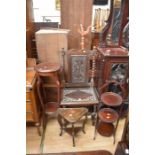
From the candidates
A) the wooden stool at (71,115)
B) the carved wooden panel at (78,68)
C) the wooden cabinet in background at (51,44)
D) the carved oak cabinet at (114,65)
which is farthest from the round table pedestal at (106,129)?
the wooden cabinet in background at (51,44)

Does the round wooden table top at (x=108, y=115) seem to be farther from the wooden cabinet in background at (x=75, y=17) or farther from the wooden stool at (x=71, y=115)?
the wooden cabinet in background at (x=75, y=17)

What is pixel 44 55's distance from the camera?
2291mm

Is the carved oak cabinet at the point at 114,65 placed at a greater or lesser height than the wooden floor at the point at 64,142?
greater

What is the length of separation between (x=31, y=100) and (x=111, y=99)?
900 millimetres

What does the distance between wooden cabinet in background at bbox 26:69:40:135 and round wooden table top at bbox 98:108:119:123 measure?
0.73 m

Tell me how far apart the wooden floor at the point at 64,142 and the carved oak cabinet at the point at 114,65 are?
589 millimetres

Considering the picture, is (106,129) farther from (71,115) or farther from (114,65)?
(114,65)

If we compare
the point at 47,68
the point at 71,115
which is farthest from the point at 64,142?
the point at 47,68

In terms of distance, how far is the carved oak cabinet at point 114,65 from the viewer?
79.6 inches
